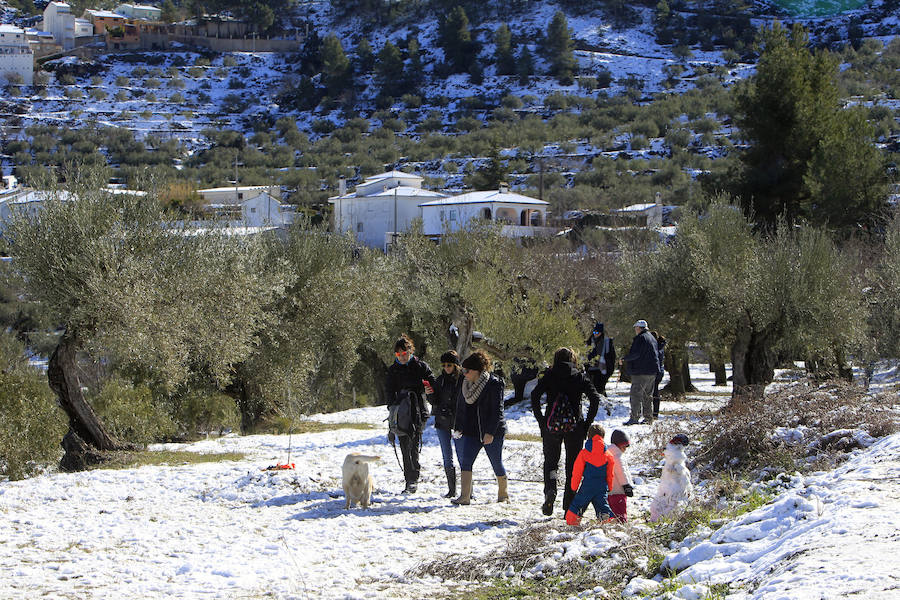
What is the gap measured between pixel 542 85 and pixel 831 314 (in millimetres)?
92826

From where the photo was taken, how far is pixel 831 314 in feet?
60.5

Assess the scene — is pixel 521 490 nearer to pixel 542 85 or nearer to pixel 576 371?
pixel 576 371

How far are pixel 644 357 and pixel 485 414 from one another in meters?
7.21

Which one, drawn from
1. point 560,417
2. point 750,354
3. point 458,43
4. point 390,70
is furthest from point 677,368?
point 458,43

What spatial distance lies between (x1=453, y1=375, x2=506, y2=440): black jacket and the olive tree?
267 inches

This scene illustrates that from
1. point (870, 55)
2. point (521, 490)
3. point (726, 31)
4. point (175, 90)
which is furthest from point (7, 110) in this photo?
point (521, 490)

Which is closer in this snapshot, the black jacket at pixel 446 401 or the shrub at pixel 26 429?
the black jacket at pixel 446 401

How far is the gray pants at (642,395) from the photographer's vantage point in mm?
16016

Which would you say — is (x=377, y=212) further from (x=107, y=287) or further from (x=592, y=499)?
(x=592, y=499)

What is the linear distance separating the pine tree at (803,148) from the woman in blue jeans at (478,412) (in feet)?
78.3

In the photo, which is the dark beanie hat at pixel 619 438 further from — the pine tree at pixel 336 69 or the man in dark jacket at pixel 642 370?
the pine tree at pixel 336 69

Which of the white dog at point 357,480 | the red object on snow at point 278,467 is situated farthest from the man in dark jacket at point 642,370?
the white dog at point 357,480

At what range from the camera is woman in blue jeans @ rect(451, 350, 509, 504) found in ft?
31.3

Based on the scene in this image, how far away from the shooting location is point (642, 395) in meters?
16.0
